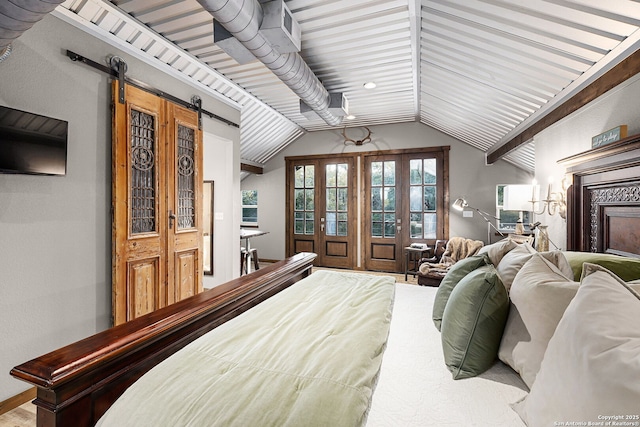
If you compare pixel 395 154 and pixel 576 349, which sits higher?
pixel 395 154

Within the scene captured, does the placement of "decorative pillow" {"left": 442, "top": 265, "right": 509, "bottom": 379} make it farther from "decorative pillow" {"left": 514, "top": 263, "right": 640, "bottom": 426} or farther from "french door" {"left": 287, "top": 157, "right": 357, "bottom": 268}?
"french door" {"left": 287, "top": 157, "right": 357, "bottom": 268}

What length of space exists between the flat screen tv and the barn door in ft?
1.37

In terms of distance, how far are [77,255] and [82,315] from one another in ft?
1.54

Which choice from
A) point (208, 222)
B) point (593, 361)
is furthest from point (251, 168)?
point (593, 361)

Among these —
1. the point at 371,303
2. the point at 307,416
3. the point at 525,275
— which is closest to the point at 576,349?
the point at 525,275

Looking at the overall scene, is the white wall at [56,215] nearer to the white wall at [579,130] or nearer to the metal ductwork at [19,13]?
the metal ductwork at [19,13]

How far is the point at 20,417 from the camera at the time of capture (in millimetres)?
1901

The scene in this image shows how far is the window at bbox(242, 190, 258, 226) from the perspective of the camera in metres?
7.03

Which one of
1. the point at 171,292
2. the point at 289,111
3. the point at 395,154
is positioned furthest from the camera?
the point at 395,154

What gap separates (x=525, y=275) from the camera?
116cm

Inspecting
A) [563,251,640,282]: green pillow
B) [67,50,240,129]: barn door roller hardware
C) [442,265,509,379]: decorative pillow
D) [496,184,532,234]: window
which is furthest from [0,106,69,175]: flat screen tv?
[496,184,532,234]: window

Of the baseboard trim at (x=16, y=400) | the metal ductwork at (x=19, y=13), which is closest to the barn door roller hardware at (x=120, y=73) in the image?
the metal ductwork at (x=19, y=13)

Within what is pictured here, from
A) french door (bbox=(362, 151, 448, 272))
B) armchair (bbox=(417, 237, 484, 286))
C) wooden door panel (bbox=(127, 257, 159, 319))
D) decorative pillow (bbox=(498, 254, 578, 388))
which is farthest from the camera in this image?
french door (bbox=(362, 151, 448, 272))

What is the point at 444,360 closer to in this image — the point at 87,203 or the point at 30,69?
the point at 87,203
